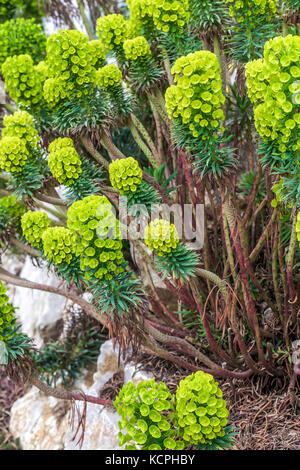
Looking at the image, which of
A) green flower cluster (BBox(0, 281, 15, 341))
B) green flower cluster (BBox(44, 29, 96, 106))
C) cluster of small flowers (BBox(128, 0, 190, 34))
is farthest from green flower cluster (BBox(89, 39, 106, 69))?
green flower cluster (BBox(0, 281, 15, 341))

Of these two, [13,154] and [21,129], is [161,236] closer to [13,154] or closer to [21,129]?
[13,154]

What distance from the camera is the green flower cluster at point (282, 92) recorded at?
1.48 m

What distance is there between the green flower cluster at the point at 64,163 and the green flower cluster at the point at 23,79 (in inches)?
23.1

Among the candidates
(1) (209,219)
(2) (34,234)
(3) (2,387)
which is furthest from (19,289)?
(2) (34,234)

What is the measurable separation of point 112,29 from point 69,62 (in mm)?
508

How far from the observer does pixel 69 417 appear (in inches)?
110

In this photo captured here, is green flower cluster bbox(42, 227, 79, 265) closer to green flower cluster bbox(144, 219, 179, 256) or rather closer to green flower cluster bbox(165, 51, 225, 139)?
green flower cluster bbox(144, 219, 179, 256)

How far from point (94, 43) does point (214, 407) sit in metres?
1.95

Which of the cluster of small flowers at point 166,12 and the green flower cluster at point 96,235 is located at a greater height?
the cluster of small flowers at point 166,12

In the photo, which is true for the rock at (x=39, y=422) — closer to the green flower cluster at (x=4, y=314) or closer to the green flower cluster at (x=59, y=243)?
the green flower cluster at (x=4, y=314)

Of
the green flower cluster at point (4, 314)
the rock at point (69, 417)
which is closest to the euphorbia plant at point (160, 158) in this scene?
the green flower cluster at point (4, 314)

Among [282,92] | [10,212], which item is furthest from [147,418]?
[10,212]

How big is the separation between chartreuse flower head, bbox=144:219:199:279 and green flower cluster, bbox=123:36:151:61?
106 centimetres

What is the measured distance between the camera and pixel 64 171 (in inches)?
87.9
